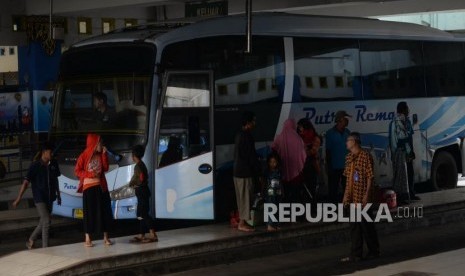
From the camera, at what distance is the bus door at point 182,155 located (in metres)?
13.8

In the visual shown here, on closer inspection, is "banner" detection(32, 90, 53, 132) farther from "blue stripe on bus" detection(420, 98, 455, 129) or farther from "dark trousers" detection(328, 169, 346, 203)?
"dark trousers" detection(328, 169, 346, 203)

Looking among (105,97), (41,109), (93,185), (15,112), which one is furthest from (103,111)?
(41,109)

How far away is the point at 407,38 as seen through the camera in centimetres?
1823

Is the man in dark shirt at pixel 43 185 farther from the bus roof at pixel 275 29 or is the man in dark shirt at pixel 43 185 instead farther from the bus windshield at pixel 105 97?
the bus roof at pixel 275 29

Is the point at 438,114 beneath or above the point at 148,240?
above

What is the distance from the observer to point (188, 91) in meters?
14.0

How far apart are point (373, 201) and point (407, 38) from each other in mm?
7464

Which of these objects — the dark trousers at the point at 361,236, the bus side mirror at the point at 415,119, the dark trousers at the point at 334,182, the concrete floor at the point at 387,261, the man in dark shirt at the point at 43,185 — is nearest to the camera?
the concrete floor at the point at 387,261

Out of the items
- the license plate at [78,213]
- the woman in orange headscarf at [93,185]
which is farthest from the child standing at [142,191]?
the license plate at [78,213]

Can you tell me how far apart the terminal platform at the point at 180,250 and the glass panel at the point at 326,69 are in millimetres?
2863

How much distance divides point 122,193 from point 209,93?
2126 millimetres

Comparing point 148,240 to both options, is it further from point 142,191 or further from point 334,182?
point 334,182

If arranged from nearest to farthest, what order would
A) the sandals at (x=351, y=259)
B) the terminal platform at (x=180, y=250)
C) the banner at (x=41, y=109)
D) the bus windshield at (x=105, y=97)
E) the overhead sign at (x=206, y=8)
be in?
the terminal platform at (x=180, y=250) → the sandals at (x=351, y=259) → the bus windshield at (x=105, y=97) → the overhead sign at (x=206, y=8) → the banner at (x=41, y=109)

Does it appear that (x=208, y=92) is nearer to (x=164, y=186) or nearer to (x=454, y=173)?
(x=164, y=186)
